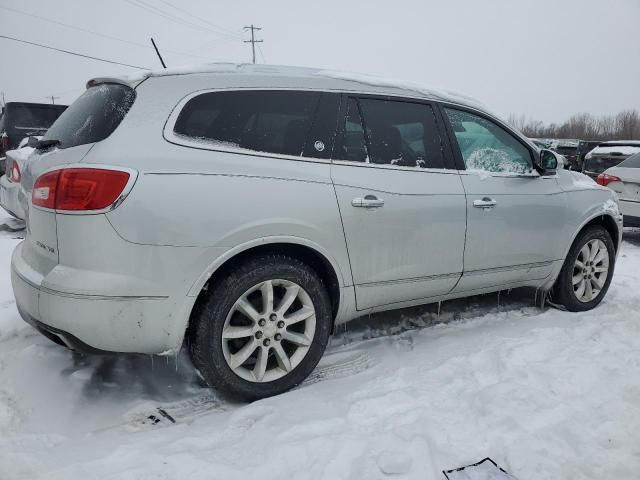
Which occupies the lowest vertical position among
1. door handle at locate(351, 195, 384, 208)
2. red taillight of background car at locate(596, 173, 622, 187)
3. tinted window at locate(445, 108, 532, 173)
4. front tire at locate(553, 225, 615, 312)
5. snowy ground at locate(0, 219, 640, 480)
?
snowy ground at locate(0, 219, 640, 480)

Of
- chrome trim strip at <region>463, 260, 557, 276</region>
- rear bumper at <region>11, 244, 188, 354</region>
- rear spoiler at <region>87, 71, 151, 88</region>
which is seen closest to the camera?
rear bumper at <region>11, 244, 188, 354</region>

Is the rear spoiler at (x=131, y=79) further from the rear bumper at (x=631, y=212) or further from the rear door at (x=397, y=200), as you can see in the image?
the rear bumper at (x=631, y=212)

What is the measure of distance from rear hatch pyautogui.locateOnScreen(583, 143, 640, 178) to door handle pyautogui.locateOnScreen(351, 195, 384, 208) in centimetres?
906

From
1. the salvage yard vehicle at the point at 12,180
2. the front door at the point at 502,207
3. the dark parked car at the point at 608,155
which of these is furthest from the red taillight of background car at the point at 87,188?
the dark parked car at the point at 608,155

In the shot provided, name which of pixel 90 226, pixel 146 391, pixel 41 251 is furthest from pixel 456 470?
pixel 41 251

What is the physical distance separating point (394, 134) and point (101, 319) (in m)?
2.00

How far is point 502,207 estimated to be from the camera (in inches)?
136

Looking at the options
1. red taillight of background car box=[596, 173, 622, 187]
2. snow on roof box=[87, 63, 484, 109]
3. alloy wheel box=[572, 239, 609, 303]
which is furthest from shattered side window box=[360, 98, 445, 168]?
red taillight of background car box=[596, 173, 622, 187]

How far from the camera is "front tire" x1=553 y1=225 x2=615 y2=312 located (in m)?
4.04

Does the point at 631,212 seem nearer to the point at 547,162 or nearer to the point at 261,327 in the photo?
the point at 547,162

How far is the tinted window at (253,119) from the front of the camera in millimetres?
2445

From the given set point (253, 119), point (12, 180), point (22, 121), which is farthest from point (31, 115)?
point (253, 119)

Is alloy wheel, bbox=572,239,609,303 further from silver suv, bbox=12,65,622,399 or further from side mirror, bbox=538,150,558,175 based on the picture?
silver suv, bbox=12,65,622,399

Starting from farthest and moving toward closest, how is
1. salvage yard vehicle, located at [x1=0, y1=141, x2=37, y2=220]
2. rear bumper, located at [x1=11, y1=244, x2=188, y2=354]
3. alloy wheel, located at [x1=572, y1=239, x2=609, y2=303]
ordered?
1. salvage yard vehicle, located at [x1=0, y1=141, x2=37, y2=220]
2. alloy wheel, located at [x1=572, y1=239, x2=609, y2=303]
3. rear bumper, located at [x1=11, y1=244, x2=188, y2=354]
